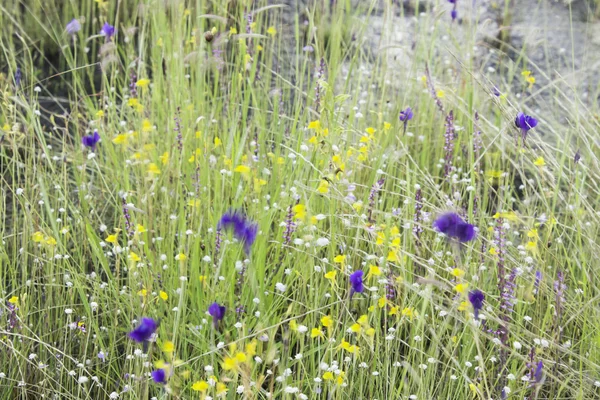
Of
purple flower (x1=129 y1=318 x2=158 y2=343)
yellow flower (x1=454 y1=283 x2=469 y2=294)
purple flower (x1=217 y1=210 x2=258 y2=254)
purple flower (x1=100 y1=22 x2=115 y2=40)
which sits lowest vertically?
purple flower (x1=129 y1=318 x2=158 y2=343)

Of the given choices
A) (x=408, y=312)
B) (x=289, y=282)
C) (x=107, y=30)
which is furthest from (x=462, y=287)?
(x=107, y=30)

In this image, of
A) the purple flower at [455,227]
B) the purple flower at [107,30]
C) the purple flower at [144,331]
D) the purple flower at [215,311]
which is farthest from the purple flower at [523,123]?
the purple flower at [107,30]

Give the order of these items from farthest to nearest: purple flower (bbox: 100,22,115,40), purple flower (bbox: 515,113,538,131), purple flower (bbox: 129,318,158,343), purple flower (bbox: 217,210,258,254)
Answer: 1. purple flower (bbox: 100,22,115,40)
2. purple flower (bbox: 515,113,538,131)
3. purple flower (bbox: 217,210,258,254)
4. purple flower (bbox: 129,318,158,343)

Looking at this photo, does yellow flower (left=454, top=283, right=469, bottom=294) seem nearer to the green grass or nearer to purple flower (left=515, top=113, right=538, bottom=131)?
the green grass

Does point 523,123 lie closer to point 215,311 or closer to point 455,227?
point 455,227

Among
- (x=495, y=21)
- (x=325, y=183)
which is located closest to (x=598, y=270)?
(x=325, y=183)

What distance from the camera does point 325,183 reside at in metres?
1.95

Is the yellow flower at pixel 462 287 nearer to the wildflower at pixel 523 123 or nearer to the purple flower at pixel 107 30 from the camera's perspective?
the wildflower at pixel 523 123

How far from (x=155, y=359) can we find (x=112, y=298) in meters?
A: 0.36

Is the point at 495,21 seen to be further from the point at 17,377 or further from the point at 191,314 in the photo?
the point at 17,377

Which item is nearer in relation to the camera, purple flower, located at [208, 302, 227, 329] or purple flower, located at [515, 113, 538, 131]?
purple flower, located at [208, 302, 227, 329]

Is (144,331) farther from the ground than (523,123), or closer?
closer

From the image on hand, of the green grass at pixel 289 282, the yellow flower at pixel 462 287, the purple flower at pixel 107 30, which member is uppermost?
the purple flower at pixel 107 30

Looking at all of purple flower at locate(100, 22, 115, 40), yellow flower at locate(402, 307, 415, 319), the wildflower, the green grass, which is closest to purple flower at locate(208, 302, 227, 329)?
the green grass
